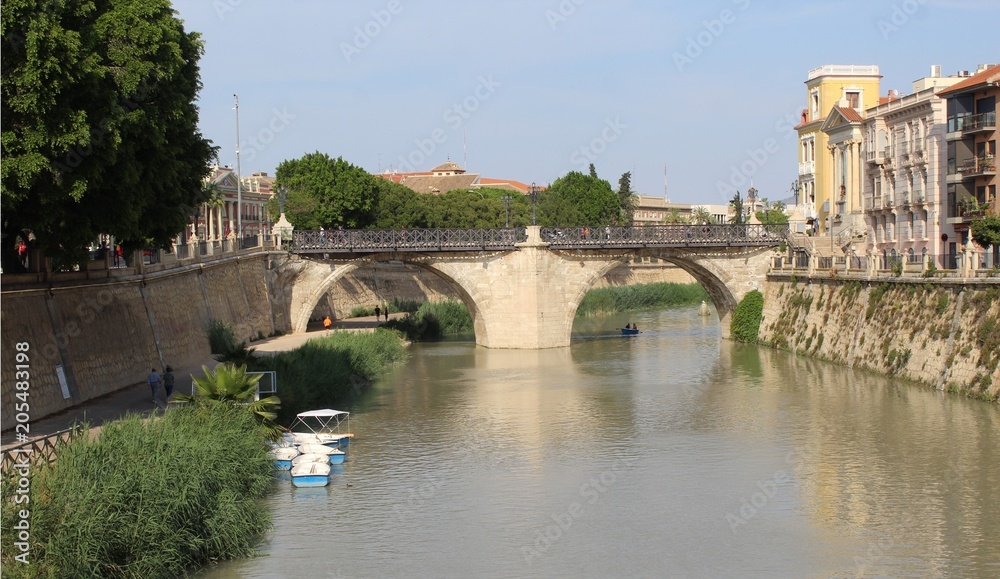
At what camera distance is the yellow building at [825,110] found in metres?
67.1

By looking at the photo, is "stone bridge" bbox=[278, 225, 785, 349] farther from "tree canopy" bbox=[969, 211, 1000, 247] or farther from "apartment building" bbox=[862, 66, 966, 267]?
"tree canopy" bbox=[969, 211, 1000, 247]

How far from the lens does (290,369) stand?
33938mm

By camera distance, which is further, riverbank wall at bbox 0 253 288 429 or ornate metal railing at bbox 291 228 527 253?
ornate metal railing at bbox 291 228 527 253

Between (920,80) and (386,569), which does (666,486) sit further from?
(920,80)

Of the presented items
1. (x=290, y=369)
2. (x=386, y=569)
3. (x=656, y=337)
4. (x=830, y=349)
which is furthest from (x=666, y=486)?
(x=656, y=337)

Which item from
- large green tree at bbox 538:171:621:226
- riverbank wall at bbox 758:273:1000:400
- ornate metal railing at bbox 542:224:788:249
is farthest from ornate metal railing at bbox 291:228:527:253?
large green tree at bbox 538:171:621:226

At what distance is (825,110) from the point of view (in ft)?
226

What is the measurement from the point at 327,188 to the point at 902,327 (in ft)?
152

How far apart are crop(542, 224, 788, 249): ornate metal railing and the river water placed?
1335 cm

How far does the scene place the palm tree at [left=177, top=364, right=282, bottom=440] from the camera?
2523 cm

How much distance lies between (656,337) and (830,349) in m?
15.0

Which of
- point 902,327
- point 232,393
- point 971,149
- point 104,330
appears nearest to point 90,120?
point 232,393

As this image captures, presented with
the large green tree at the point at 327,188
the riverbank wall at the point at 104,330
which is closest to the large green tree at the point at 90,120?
the riverbank wall at the point at 104,330

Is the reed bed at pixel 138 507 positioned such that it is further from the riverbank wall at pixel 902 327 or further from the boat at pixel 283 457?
the riverbank wall at pixel 902 327
